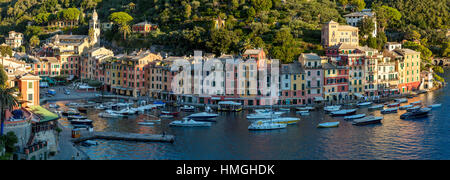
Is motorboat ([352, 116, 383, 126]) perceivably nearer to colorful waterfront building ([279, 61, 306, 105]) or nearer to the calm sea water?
the calm sea water

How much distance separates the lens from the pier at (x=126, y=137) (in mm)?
59562

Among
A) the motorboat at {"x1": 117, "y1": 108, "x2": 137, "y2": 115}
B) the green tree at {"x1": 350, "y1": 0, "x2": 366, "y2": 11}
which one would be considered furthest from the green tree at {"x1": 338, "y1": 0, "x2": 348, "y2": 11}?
the motorboat at {"x1": 117, "y1": 108, "x2": 137, "y2": 115}

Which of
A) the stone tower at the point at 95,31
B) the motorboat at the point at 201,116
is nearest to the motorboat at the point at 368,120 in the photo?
the motorboat at the point at 201,116

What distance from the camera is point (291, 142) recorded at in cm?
5947

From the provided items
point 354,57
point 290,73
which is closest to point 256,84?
point 290,73

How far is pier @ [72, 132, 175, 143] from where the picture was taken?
195 feet

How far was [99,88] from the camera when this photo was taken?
97.2m

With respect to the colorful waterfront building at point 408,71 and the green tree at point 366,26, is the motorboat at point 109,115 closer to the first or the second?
the colorful waterfront building at point 408,71

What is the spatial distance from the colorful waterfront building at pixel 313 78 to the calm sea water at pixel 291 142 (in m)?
9.82

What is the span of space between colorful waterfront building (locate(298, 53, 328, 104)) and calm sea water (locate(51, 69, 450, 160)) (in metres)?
9.82

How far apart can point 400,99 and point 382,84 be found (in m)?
5.27

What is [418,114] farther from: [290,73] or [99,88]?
[99,88]

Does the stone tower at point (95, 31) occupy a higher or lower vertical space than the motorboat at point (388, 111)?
higher

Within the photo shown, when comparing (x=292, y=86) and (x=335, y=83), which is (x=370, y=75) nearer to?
(x=335, y=83)
